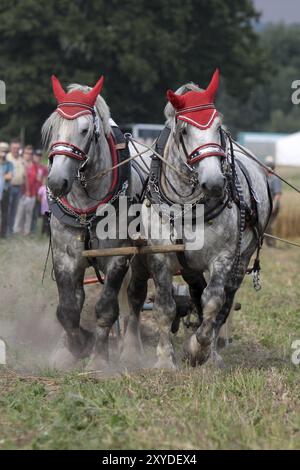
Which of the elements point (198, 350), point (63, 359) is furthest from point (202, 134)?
point (63, 359)

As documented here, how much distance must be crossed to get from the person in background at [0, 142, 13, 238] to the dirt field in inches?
279

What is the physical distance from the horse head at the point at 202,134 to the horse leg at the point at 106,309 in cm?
102

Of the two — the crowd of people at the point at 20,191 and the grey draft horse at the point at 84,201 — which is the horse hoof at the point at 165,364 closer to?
the grey draft horse at the point at 84,201

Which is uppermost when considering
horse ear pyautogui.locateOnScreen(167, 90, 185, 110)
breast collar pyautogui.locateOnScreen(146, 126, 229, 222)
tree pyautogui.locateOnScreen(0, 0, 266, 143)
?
tree pyautogui.locateOnScreen(0, 0, 266, 143)

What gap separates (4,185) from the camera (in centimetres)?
1611

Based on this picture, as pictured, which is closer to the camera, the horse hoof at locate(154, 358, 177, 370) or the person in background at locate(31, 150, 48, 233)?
the horse hoof at locate(154, 358, 177, 370)

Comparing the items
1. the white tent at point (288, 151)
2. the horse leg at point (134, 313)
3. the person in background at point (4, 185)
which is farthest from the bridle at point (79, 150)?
the white tent at point (288, 151)

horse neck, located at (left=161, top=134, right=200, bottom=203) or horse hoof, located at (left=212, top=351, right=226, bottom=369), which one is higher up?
horse neck, located at (left=161, top=134, right=200, bottom=203)

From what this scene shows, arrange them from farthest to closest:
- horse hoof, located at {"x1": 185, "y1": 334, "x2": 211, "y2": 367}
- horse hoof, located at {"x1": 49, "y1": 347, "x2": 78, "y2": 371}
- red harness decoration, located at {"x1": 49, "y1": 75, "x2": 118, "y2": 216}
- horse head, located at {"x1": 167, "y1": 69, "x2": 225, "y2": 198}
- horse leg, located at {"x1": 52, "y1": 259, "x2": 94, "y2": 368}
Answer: horse hoof, located at {"x1": 49, "y1": 347, "x2": 78, "y2": 371}, horse leg, located at {"x1": 52, "y1": 259, "x2": 94, "y2": 368}, horse hoof, located at {"x1": 185, "y1": 334, "x2": 211, "y2": 367}, red harness decoration, located at {"x1": 49, "y1": 75, "x2": 118, "y2": 216}, horse head, located at {"x1": 167, "y1": 69, "x2": 225, "y2": 198}

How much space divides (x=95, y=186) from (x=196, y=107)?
1014 millimetres

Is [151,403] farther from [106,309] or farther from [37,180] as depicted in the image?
[37,180]

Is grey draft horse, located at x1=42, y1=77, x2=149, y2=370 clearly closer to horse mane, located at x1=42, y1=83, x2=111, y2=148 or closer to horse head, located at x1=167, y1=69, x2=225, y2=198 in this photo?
horse mane, located at x1=42, y1=83, x2=111, y2=148

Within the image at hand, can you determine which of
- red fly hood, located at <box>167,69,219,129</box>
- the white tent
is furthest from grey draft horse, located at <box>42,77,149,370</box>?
the white tent

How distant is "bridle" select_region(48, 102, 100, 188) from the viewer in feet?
21.4
